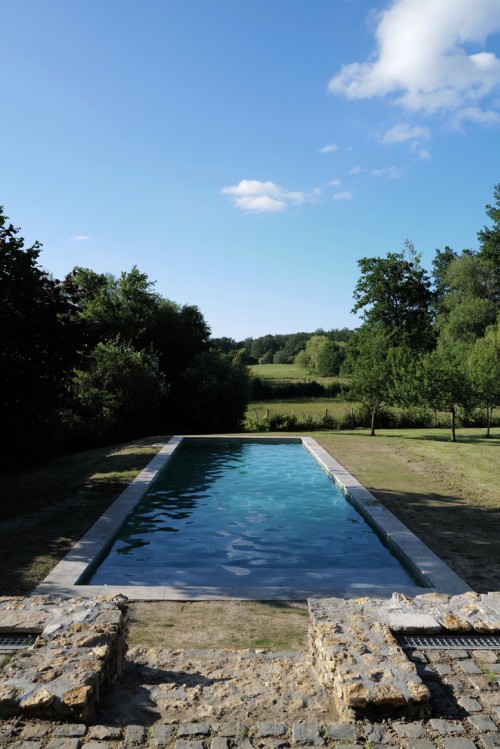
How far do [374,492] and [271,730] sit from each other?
918 centimetres

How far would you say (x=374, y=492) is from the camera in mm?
12148

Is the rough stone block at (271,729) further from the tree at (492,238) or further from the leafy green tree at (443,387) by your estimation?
the tree at (492,238)

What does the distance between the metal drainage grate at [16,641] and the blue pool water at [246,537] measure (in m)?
3.11

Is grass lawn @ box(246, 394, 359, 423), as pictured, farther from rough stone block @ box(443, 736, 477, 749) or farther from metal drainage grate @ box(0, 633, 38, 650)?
rough stone block @ box(443, 736, 477, 749)

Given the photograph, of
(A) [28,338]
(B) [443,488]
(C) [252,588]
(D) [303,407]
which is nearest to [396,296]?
(D) [303,407]

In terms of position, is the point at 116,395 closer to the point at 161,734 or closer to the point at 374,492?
the point at 374,492

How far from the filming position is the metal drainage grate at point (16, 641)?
416 centimetres

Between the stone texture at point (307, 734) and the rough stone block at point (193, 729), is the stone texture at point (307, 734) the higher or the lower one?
the higher one

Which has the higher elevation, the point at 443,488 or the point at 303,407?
the point at 303,407

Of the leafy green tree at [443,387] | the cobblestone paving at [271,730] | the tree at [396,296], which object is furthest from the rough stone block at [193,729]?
the tree at [396,296]

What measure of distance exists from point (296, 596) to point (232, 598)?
72 centimetres

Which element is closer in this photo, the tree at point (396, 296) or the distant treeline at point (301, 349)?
the tree at point (396, 296)

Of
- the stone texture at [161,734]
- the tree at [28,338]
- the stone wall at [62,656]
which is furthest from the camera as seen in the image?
the tree at [28,338]

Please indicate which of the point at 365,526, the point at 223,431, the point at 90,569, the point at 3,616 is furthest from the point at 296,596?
the point at 223,431
